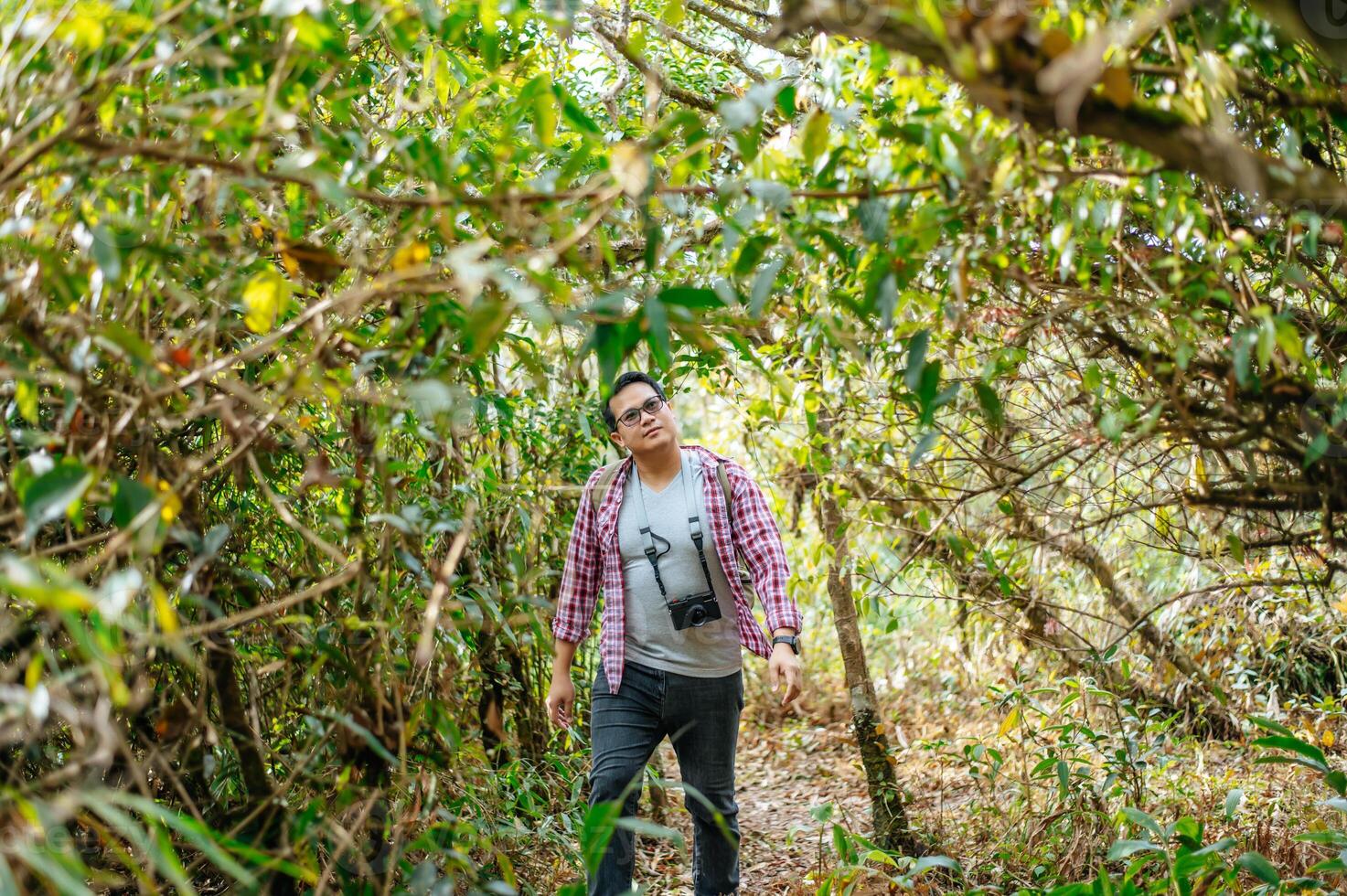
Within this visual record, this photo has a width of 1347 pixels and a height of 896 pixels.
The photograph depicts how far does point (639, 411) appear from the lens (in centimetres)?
305

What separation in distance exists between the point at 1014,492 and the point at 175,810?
215cm

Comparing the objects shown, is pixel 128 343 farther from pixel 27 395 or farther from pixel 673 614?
pixel 673 614

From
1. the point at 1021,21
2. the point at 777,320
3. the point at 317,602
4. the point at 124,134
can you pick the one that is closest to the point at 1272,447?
the point at 1021,21

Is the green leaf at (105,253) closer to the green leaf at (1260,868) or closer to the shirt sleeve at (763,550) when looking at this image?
the shirt sleeve at (763,550)

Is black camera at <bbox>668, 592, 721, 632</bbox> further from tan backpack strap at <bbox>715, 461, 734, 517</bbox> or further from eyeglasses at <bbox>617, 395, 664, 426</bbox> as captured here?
eyeglasses at <bbox>617, 395, 664, 426</bbox>

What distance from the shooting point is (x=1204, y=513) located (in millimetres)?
2689

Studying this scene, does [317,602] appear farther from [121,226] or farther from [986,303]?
[986,303]

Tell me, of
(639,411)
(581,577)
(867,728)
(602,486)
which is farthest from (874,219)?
(867,728)

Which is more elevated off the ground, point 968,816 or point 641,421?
point 641,421

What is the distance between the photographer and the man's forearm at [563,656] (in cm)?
310

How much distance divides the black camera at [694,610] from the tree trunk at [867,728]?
1.91ft

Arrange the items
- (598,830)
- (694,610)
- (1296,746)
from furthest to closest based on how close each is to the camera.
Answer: (694,610) → (1296,746) → (598,830)

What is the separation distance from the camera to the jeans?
9.57ft

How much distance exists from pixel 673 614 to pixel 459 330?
1445mm
